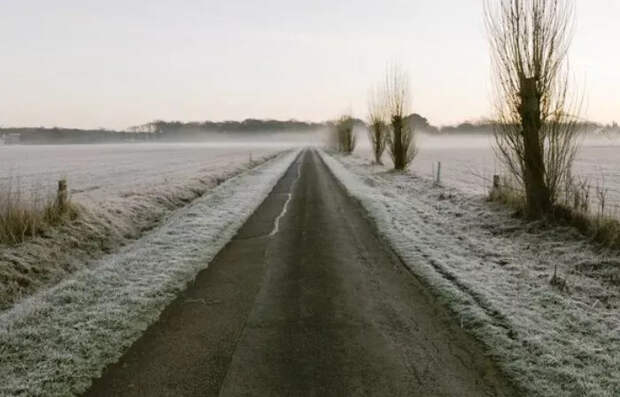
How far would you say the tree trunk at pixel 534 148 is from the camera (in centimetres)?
1120

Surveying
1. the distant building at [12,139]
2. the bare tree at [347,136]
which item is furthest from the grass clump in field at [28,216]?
the distant building at [12,139]

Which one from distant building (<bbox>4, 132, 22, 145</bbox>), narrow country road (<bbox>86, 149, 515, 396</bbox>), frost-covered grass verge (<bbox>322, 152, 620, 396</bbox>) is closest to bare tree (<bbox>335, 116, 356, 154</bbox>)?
frost-covered grass verge (<bbox>322, 152, 620, 396</bbox>)

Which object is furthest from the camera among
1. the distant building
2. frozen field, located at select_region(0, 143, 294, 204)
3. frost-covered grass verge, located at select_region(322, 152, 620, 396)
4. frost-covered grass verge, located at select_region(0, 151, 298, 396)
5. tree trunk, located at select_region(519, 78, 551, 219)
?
the distant building

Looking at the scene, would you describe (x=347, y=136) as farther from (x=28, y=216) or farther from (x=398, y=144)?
(x=28, y=216)

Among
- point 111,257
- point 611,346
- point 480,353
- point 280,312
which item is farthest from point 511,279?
point 111,257

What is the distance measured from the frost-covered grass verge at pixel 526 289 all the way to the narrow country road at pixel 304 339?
38 cm

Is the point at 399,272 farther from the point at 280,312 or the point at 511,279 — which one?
the point at 280,312

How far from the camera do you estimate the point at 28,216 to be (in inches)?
369

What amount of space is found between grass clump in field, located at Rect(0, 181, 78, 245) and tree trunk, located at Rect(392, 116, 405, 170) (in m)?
22.9

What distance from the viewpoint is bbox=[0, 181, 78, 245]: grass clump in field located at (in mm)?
8859

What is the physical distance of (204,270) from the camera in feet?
26.2

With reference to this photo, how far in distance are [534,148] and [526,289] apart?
A: 546 cm

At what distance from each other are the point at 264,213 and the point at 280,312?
8.47 metres

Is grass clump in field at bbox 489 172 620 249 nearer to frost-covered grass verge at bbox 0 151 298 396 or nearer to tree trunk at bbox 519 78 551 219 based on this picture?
tree trunk at bbox 519 78 551 219
